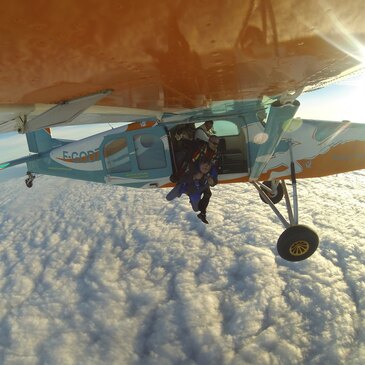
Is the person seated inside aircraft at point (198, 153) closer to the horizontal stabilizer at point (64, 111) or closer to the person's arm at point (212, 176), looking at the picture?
the person's arm at point (212, 176)

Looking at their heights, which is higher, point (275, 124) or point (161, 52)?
point (161, 52)

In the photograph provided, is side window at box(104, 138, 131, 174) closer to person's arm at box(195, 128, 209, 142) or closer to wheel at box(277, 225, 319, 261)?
person's arm at box(195, 128, 209, 142)

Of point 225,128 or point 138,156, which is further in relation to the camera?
point 138,156

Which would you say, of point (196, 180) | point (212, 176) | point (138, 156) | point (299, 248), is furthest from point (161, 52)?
point (299, 248)

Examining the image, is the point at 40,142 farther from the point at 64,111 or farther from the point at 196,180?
the point at 64,111

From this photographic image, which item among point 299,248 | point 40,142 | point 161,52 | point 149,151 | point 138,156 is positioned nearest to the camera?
point 161,52

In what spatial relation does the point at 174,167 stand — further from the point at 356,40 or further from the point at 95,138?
the point at 356,40

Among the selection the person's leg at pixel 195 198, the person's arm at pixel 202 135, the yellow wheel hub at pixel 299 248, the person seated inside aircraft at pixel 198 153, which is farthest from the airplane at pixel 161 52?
the yellow wheel hub at pixel 299 248
